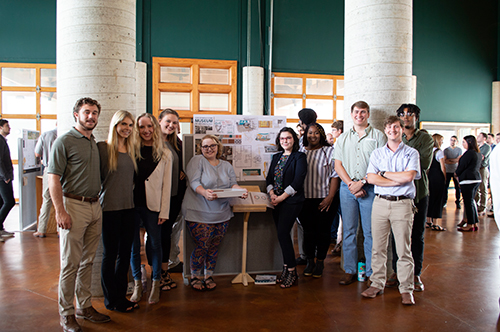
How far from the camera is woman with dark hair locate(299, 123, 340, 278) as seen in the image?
3.93 meters

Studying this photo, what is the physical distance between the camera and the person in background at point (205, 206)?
3.53 metres

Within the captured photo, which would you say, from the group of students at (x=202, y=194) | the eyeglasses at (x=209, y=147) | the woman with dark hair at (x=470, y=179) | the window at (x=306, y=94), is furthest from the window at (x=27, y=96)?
the woman with dark hair at (x=470, y=179)

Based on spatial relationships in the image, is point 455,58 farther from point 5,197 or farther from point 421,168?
point 5,197

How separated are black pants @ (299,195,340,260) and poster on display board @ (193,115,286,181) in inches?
25.0

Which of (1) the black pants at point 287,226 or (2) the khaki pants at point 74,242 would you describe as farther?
(1) the black pants at point 287,226

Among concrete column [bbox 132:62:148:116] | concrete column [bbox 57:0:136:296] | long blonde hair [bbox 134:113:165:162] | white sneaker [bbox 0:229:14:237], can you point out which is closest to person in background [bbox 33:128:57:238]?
Answer: white sneaker [bbox 0:229:14:237]

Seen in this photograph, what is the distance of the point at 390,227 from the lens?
3.37 metres

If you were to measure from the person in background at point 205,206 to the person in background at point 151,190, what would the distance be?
32 cm

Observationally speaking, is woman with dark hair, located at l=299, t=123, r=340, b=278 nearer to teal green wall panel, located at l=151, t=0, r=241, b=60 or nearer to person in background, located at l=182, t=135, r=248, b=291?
person in background, located at l=182, t=135, r=248, b=291

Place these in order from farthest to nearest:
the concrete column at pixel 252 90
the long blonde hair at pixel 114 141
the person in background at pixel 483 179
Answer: the concrete column at pixel 252 90 → the person in background at pixel 483 179 → the long blonde hair at pixel 114 141

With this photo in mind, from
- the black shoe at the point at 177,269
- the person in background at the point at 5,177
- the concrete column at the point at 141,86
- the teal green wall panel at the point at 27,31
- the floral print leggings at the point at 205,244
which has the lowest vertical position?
the black shoe at the point at 177,269

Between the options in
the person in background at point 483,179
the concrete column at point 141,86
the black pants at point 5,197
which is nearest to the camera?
the black pants at point 5,197

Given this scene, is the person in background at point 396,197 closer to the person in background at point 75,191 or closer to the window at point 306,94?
the person in background at point 75,191

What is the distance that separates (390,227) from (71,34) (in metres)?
3.58
